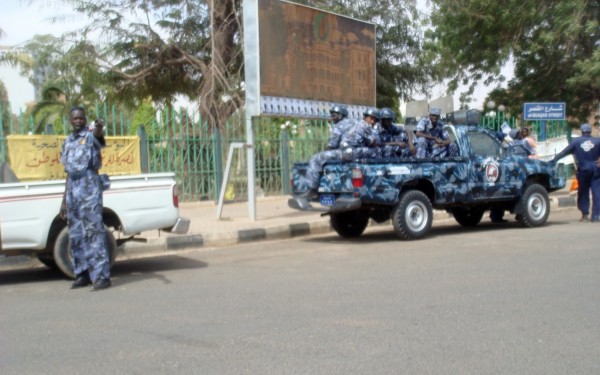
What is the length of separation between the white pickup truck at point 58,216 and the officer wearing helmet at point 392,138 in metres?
3.81

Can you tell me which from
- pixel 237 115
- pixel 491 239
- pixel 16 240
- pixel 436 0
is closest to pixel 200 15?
pixel 237 115

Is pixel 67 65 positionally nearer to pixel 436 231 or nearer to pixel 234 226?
pixel 234 226

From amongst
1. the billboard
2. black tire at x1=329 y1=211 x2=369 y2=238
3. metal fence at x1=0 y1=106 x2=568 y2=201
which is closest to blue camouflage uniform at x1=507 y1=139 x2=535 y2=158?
black tire at x1=329 y1=211 x2=369 y2=238

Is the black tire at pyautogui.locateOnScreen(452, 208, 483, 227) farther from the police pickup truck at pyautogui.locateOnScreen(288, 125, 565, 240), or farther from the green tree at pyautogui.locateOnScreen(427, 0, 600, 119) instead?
the green tree at pyautogui.locateOnScreen(427, 0, 600, 119)

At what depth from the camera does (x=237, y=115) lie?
637 inches

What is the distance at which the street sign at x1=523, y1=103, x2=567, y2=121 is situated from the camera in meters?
17.5

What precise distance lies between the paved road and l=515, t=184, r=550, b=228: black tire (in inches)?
88.0

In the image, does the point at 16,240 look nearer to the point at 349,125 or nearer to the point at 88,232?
the point at 88,232

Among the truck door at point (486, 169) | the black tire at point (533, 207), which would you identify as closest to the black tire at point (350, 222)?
the truck door at point (486, 169)

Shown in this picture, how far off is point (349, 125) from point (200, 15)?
37.4 ft

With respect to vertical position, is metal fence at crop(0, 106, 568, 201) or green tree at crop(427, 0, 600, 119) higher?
green tree at crop(427, 0, 600, 119)

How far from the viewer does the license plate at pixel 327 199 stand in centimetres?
957

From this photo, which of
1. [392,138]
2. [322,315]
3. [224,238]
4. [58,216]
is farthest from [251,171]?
[322,315]

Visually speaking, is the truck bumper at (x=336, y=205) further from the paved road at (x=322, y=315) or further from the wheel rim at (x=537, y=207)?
the wheel rim at (x=537, y=207)
